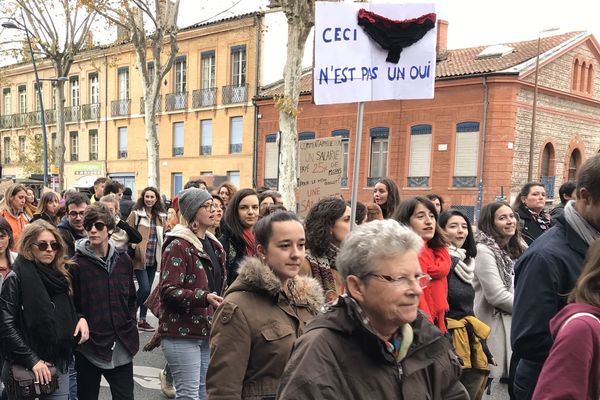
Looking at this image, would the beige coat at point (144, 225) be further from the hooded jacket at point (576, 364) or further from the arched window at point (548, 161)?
the arched window at point (548, 161)

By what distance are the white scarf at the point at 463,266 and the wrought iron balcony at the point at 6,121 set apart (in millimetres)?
48474

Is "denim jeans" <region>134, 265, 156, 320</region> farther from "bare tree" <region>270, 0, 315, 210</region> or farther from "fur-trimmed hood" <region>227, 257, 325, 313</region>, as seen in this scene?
"bare tree" <region>270, 0, 315, 210</region>

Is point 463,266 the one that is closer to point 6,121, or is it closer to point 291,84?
point 291,84

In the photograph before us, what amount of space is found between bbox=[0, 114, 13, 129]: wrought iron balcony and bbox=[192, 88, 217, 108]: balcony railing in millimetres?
20538

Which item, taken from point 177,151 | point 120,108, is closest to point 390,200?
point 177,151

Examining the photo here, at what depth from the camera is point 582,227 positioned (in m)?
2.56

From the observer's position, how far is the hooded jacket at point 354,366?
6.02ft

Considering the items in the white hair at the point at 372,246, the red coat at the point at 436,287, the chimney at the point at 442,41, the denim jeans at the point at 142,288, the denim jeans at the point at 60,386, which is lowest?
the denim jeans at the point at 142,288

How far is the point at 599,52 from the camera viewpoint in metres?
32.1

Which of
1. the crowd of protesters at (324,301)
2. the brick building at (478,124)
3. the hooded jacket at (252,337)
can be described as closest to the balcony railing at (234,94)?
the brick building at (478,124)

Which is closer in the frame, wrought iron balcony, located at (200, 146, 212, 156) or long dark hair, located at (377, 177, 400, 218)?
long dark hair, located at (377, 177, 400, 218)

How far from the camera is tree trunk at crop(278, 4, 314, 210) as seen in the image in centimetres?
1509

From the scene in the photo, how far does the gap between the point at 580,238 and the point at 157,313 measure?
2883mm

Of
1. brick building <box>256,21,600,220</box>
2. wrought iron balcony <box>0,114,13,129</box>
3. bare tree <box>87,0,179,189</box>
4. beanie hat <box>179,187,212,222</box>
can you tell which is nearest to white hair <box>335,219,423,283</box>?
beanie hat <box>179,187,212,222</box>
